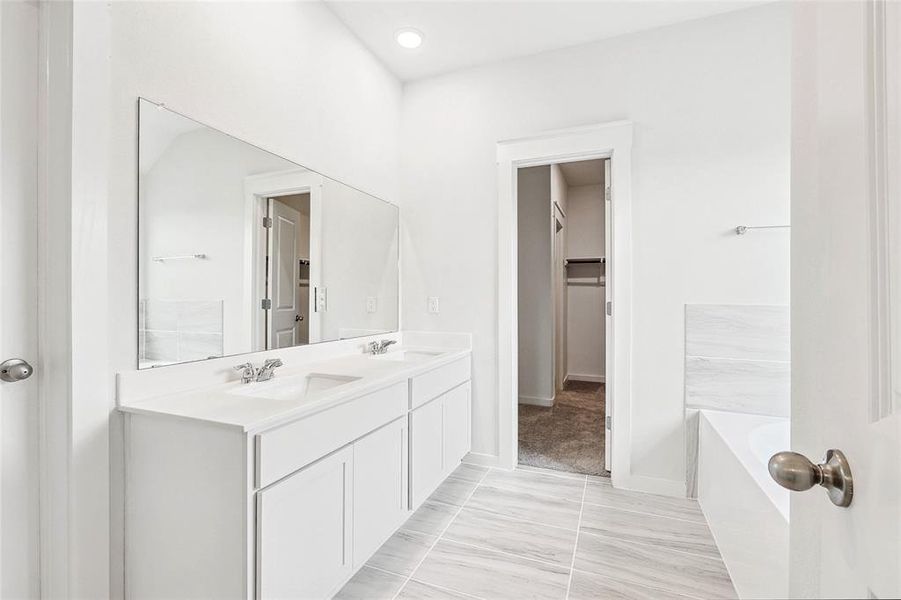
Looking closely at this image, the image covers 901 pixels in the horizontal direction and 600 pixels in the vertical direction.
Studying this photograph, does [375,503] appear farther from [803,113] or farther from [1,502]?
[803,113]

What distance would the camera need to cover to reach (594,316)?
18.3 ft

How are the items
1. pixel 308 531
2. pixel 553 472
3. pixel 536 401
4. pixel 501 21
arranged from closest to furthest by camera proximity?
pixel 308 531 < pixel 501 21 < pixel 553 472 < pixel 536 401

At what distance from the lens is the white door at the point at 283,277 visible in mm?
1989

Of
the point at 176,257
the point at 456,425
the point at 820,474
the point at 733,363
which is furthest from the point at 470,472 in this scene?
the point at 820,474

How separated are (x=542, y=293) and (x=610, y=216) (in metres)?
1.76

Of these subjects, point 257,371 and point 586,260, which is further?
point 586,260

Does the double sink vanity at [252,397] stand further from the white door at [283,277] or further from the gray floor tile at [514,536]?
the gray floor tile at [514,536]

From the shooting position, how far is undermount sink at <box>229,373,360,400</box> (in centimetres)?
165

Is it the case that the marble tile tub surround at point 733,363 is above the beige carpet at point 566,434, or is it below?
above

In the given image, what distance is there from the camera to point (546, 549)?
1928 millimetres

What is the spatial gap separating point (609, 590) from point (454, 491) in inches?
40.6

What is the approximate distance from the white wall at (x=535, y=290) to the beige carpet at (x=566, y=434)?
26 centimetres

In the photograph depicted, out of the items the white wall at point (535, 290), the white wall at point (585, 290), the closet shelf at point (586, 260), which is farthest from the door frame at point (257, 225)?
the white wall at point (585, 290)

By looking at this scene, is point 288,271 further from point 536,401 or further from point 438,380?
point 536,401
